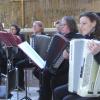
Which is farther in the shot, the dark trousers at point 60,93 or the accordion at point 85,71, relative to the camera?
the dark trousers at point 60,93

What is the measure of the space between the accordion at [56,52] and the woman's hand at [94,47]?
3.07ft

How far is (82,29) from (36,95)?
3.36 metres

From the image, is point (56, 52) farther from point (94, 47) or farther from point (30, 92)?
point (30, 92)

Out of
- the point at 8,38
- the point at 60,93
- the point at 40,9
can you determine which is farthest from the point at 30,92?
the point at 40,9

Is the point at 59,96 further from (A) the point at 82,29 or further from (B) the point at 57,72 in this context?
(A) the point at 82,29

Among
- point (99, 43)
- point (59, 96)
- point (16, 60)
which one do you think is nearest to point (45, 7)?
point (16, 60)

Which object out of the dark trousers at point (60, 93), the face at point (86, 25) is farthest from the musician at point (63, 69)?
the face at point (86, 25)

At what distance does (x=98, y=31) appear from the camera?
4.61 meters

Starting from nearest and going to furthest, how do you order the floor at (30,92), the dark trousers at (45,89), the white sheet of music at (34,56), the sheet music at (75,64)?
the sheet music at (75,64) < the white sheet of music at (34,56) < the dark trousers at (45,89) < the floor at (30,92)

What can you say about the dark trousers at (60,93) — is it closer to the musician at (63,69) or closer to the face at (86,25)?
the musician at (63,69)

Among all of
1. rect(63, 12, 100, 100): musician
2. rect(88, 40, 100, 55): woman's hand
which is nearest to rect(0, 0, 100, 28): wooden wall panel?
rect(63, 12, 100, 100): musician

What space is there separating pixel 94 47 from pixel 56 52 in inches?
50.7

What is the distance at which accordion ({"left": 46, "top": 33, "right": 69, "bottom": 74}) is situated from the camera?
521 cm

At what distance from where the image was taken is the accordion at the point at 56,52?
17.1 ft
